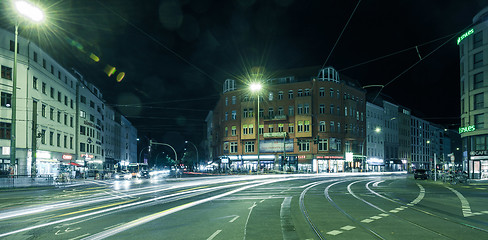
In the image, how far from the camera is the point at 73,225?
10.6 metres

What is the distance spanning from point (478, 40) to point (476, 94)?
6.21m

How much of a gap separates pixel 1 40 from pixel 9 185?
1612cm

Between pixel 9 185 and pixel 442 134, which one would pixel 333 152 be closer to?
pixel 9 185

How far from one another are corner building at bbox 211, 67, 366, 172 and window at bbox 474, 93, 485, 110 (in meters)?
27.2

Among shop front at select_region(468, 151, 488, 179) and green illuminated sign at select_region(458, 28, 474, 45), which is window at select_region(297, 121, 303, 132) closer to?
shop front at select_region(468, 151, 488, 179)

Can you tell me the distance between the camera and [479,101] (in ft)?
154

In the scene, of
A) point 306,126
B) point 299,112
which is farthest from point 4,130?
point 306,126

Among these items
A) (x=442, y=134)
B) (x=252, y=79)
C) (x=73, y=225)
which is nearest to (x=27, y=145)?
(x=73, y=225)

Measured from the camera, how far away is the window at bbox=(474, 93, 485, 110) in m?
46.6

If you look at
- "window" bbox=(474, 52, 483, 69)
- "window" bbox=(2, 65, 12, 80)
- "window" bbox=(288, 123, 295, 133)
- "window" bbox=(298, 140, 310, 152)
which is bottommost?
"window" bbox=(298, 140, 310, 152)

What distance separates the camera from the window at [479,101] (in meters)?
46.6

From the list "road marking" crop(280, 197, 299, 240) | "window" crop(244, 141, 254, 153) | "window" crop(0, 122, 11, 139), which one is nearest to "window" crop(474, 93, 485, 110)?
"window" crop(244, 141, 254, 153)

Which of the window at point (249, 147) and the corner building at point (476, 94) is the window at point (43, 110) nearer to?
the window at point (249, 147)

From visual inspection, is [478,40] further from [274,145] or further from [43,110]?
[43,110]
